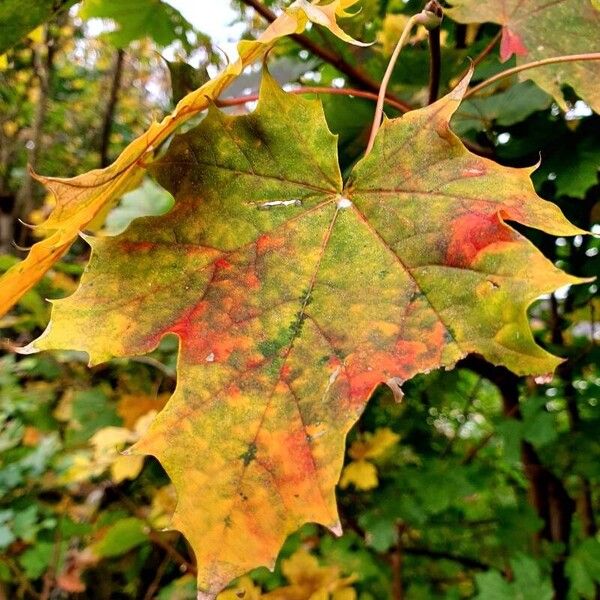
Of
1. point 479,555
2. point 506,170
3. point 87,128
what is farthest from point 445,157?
point 87,128

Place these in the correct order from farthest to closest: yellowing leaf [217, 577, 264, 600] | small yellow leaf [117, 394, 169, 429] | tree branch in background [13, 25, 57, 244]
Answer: tree branch in background [13, 25, 57, 244] < small yellow leaf [117, 394, 169, 429] < yellowing leaf [217, 577, 264, 600]

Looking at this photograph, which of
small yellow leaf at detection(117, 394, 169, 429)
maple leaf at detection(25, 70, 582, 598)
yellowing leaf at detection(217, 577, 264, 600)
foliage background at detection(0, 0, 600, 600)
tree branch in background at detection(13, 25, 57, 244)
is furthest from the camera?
tree branch in background at detection(13, 25, 57, 244)


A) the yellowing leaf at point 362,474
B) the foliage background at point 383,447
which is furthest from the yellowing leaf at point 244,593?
the yellowing leaf at point 362,474

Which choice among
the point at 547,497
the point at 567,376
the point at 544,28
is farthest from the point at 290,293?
the point at 547,497

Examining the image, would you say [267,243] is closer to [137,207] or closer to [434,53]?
[434,53]

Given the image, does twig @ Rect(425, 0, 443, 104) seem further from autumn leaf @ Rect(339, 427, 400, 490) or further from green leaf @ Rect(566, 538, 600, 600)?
green leaf @ Rect(566, 538, 600, 600)

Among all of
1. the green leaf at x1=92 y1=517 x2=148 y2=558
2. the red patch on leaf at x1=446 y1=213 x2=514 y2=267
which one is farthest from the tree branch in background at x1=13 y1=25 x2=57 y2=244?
the red patch on leaf at x1=446 y1=213 x2=514 y2=267
